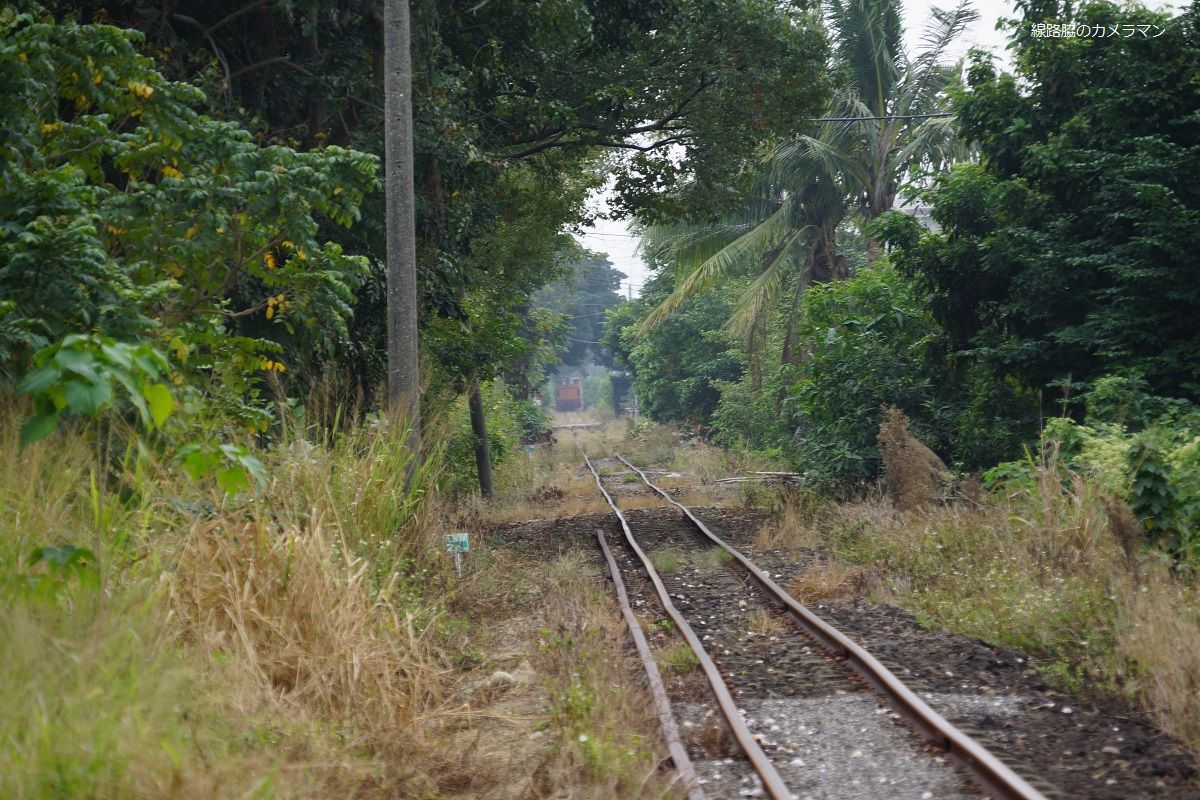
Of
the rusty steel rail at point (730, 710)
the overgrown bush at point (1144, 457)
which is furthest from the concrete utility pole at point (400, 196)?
the overgrown bush at point (1144, 457)

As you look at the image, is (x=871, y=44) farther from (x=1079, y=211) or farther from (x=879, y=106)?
(x=1079, y=211)

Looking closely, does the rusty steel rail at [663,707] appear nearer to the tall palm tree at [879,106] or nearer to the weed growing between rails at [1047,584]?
the weed growing between rails at [1047,584]

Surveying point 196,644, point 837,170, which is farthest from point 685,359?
point 196,644

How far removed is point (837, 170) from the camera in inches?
927

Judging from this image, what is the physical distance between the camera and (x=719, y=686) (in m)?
6.46

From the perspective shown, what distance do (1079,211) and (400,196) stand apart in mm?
8258

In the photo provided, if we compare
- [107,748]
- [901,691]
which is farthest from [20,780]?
[901,691]

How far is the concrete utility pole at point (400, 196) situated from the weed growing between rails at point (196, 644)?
263 centimetres

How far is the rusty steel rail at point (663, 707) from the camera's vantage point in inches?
191

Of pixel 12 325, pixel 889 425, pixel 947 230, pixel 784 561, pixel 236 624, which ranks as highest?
pixel 947 230

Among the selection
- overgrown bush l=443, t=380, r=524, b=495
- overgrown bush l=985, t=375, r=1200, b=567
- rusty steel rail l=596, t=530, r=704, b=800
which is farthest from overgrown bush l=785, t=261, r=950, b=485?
rusty steel rail l=596, t=530, r=704, b=800

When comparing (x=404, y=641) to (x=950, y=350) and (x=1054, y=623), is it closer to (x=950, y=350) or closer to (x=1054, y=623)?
(x=1054, y=623)

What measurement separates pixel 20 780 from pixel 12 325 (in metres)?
3.08

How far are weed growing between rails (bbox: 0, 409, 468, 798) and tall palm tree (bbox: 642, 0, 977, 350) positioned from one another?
16.2 m
